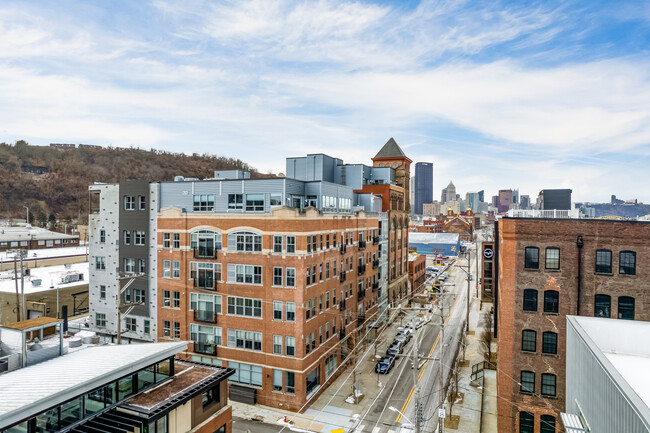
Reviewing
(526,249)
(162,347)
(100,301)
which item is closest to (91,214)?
(100,301)

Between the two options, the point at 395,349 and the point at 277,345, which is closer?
the point at 277,345

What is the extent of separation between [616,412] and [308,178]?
160 feet

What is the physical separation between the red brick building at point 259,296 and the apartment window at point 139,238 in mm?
3118

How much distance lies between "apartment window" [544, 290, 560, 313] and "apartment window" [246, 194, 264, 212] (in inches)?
1011

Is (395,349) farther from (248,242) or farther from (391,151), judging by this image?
(391,151)

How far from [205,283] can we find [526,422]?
30.0m

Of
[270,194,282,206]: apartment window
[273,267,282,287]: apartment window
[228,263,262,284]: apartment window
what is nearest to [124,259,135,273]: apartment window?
[228,263,262,284]: apartment window

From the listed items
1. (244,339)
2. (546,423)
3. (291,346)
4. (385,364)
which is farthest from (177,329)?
(546,423)

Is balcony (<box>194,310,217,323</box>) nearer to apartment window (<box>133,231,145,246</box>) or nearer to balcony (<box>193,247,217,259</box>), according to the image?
balcony (<box>193,247,217,259</box>)

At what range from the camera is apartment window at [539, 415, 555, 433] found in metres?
27.7

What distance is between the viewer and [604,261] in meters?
27.9

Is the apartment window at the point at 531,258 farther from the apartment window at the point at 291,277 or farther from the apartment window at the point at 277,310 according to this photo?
the apartment window at the point at 277,310

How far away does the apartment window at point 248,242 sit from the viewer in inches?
1423

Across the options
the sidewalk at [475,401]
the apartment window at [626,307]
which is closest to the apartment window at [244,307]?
the sidewalk at [475,401]
